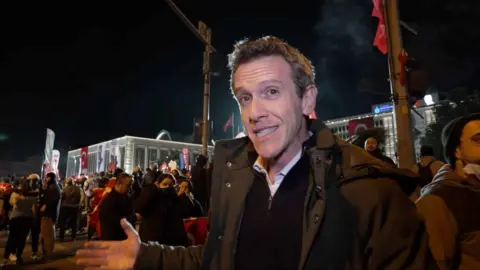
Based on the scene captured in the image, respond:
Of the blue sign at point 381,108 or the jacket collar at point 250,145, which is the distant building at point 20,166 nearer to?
the blue sign at point 381,108

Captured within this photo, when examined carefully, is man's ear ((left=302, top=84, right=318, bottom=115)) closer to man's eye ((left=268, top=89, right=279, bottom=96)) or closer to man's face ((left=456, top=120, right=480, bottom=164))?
man's eye ((left=268, top=89, right=279, bottom=96))

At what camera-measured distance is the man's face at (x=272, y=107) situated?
1.90 meters

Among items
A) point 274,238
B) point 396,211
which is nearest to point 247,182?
point 274,238

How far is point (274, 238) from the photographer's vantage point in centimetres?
175

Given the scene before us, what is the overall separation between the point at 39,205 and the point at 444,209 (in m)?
11.5

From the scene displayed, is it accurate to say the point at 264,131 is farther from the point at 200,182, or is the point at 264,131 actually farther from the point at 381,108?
the point at 381,108

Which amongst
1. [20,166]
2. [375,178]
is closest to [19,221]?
[375,178]

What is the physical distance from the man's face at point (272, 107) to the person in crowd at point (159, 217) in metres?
4.91

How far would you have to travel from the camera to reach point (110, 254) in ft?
6.40

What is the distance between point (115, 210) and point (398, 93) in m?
6.32

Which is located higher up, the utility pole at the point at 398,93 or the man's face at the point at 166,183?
the utility pole at the point at 398,93

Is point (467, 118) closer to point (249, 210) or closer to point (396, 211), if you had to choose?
point (396, 211)

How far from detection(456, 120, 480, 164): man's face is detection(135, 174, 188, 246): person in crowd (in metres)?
5.18

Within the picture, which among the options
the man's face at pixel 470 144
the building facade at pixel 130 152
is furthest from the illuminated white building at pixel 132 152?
the man's face at pixel 470 144
